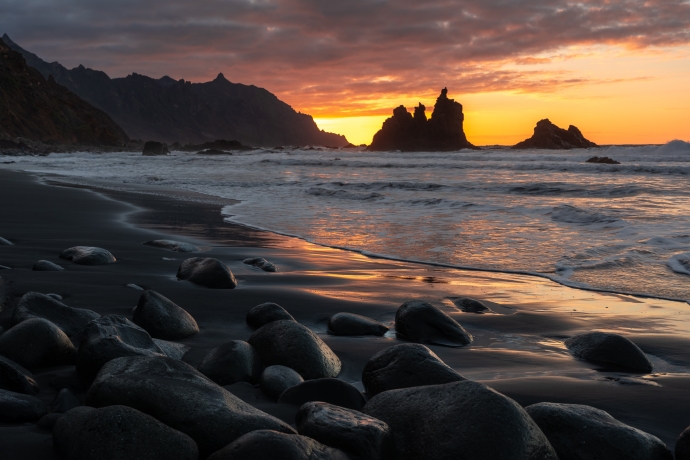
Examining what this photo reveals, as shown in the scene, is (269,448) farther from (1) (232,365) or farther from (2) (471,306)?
(2) (471,306)

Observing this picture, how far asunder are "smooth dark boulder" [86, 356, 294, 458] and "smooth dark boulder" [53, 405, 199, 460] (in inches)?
2.9

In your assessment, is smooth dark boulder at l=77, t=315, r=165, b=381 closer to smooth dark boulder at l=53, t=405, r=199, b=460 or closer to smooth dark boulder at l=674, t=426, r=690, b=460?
smooth dark boulder at l=53, t=405, r=199, b=460

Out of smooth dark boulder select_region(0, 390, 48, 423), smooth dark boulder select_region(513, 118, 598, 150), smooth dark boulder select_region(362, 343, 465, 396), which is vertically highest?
smooth dark boulder select_region(513, 118, 598, 150)

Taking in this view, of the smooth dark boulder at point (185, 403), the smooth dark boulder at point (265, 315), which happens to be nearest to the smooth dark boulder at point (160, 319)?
the smooth dark boulder at point (265, 315)

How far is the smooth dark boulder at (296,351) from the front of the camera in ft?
7.84

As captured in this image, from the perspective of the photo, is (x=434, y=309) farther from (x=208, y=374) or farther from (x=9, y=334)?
(x=9, y=334)

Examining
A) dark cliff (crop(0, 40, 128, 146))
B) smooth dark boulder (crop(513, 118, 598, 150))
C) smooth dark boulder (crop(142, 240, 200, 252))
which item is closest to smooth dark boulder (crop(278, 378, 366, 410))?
smooth dark boulder (crop(142, 240, 200, 252))

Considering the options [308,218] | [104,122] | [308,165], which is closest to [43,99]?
[104,122]

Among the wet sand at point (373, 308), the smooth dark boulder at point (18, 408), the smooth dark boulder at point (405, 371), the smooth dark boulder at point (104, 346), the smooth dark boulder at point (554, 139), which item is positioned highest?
the smooth dark boulder at point (554, 139)

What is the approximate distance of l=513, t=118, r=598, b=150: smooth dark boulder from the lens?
212ft

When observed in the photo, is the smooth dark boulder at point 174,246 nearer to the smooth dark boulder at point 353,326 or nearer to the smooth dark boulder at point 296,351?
the smooth dark boulder at point 353,326

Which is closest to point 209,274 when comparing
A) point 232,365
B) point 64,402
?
point 232,365

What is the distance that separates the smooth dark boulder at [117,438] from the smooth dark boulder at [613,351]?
6.87 ft

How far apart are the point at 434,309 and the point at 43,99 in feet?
248
